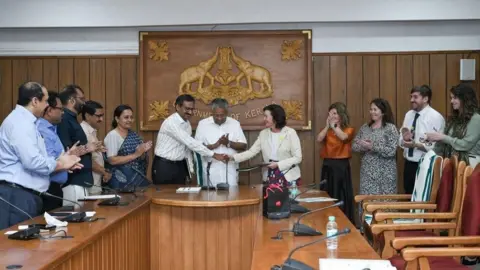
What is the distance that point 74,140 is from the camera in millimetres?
4625

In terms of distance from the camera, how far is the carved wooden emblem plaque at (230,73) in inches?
249

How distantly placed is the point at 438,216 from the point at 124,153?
2962 millimetres

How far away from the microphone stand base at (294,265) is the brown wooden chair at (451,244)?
486mm

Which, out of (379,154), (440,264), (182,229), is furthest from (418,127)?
(440,264)

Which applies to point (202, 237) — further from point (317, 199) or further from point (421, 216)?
point (421, 216)

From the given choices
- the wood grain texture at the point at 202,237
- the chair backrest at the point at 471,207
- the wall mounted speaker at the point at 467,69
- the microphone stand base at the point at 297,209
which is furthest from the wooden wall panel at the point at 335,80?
the chair backrest at the point at 471,207

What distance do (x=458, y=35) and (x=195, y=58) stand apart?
2.93 m

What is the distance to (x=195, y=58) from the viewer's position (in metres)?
6.39

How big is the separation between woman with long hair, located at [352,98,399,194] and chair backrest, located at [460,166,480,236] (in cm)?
213

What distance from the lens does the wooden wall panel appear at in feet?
20.6

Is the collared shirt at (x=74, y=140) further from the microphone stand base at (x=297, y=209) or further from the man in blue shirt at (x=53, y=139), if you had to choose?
the microphone stand base at (x=297, y=209)

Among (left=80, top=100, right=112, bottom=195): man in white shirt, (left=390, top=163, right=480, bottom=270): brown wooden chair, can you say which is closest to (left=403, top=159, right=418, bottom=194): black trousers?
(left=390, top=163, right=480, bottom=270): brown wooden chair

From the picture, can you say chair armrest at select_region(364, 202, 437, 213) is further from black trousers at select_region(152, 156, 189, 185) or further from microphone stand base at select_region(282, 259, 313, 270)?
black trousers at select_region(152, 156, 189, 185)

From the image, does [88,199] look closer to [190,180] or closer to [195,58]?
[190,180]
